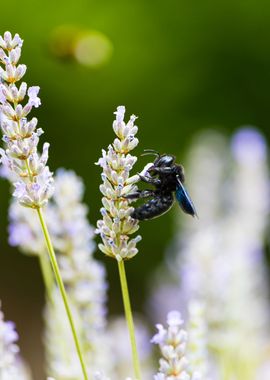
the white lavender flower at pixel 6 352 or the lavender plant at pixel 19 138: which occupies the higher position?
the lavender plant at pixel 19 138

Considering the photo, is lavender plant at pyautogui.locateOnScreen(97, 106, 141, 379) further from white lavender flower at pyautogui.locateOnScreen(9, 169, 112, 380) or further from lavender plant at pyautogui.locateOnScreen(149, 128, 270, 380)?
lavender plant at pyautogui.locateOnScreen(149, 128, 270, 380)

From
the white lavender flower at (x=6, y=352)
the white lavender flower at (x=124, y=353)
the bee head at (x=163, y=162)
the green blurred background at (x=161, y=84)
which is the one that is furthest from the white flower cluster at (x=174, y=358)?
the green blurred background at (x=161, y=84)

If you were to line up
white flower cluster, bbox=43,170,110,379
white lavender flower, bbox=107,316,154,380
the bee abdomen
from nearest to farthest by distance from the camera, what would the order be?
1. the bee abdomen
2. white flower cluster, bbox=43,170,110,379
3. white lavender flower, bbox=107,316,154,380

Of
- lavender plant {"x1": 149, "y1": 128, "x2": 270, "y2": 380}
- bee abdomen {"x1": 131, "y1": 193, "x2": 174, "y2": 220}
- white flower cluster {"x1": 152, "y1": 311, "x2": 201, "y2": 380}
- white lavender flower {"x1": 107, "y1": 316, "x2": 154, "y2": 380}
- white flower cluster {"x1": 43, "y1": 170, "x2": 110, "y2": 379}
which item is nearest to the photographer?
white flower cluster {"x1": 152, "y1": 311, "x2": 201, "y2": 380}

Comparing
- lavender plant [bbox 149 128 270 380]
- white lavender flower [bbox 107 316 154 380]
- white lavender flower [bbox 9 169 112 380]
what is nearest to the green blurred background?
lavender plant [bbox 149 128 270 380]

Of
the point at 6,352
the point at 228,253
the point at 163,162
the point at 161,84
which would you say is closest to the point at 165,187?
the point at 163,162

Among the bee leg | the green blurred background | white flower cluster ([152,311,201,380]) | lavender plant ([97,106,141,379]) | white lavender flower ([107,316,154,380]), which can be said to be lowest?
white flower cluster ([152,311,201,380])

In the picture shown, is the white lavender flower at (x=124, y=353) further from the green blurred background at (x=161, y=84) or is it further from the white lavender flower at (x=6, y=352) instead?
the green blurred background at (x=161, y=84)
